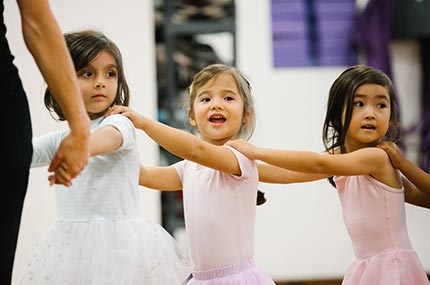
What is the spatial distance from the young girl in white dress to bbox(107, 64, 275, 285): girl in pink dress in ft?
0.40

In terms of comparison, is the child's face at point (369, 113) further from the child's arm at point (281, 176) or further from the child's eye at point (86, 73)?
the child's eye at point (86, 73)

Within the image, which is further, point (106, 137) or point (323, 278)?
point (323, 278)

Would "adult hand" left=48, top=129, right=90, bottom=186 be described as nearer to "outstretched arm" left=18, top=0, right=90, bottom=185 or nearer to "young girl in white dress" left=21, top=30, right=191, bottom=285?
"outstretched arm" left=18, top=0, right=90, bottom=185

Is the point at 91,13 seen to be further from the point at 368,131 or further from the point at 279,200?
the point at 368,131

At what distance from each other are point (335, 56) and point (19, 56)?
5.39ft

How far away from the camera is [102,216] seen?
1.81 meters

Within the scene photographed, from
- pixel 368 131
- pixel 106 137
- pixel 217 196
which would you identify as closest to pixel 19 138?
pixel 106 137

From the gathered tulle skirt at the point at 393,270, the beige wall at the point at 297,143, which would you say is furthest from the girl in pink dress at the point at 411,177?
the beige wall at the point at 297,143

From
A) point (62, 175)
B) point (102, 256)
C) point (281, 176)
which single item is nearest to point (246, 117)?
point (281, 176)

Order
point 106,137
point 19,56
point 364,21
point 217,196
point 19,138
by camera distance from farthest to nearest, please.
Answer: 1. point 364,21
2. point 19,56
3. point 217,196
4. point 106,137
5. point 19,138

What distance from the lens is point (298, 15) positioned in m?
4.09

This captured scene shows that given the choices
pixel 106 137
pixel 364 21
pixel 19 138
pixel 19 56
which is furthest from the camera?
pixel 364 21

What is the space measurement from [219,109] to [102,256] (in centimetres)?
58

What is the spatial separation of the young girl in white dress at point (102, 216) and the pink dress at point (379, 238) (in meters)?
0.52
